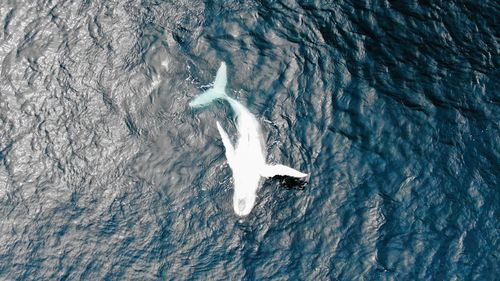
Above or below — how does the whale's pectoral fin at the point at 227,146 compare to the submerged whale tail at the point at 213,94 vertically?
below

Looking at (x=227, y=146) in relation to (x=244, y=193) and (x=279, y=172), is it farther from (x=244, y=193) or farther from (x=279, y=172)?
(x=279, y=172)

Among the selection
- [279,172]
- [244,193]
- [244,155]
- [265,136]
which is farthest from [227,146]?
[279,172]

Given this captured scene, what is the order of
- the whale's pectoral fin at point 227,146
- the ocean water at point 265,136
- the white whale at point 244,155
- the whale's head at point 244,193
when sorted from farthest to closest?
the whale's pectoral fin at point 227,146 < the white whale at point 244,155 < the whale's head at point 244,193 < the ocean water at point 265,136

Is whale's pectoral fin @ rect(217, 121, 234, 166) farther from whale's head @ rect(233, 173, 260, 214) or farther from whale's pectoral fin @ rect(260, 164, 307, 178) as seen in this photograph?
whale's pectoral fin @ rect(260, 164, 307, 178)

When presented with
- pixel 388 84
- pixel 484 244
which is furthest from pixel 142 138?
pixel 484 244

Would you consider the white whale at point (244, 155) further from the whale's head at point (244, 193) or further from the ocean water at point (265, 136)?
the ocean water at point (265, 136)

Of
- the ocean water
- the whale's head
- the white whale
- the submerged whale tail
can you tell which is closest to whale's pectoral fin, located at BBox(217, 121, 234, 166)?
the white whale

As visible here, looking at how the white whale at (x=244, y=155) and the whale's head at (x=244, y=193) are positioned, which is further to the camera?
the white whale at (x=244, y=155)

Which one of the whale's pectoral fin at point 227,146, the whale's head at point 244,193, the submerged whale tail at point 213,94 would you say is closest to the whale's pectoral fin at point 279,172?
the whale's head at point 244,193
